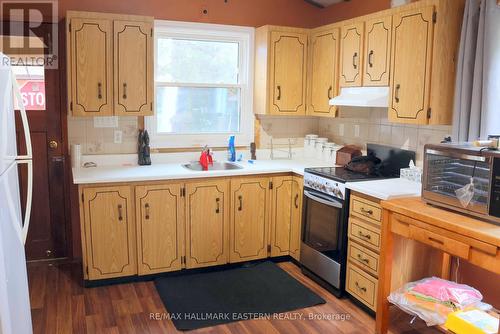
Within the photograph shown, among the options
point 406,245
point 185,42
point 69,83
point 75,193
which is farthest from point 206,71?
point 406,245

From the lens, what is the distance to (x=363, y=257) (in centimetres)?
321

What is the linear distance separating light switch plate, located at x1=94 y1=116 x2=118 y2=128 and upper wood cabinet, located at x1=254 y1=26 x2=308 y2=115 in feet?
4.31

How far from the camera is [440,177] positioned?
2646 millimetres

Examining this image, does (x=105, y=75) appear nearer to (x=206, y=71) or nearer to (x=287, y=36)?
(x=206, y=71)

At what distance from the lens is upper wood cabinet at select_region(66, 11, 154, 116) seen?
11.8ft

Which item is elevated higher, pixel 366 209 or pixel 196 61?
pixel 196 61

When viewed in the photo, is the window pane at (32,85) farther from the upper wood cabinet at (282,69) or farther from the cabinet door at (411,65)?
the cabinet door at (411,65)

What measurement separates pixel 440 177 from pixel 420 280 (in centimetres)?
77

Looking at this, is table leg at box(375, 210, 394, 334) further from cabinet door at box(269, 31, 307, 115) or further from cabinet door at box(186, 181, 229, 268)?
cabinet door at box(269, 31, 307, 115)

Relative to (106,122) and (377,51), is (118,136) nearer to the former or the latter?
(106,122)

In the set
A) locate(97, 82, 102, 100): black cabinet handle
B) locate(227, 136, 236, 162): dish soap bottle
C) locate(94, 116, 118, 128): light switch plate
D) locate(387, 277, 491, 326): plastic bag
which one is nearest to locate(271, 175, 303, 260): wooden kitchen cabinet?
locate(227, 136, 236, 162): dish soap bottle

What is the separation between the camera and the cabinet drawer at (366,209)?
9.98 ft

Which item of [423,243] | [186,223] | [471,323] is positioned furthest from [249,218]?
[471,323]

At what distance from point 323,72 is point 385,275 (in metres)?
1.96
